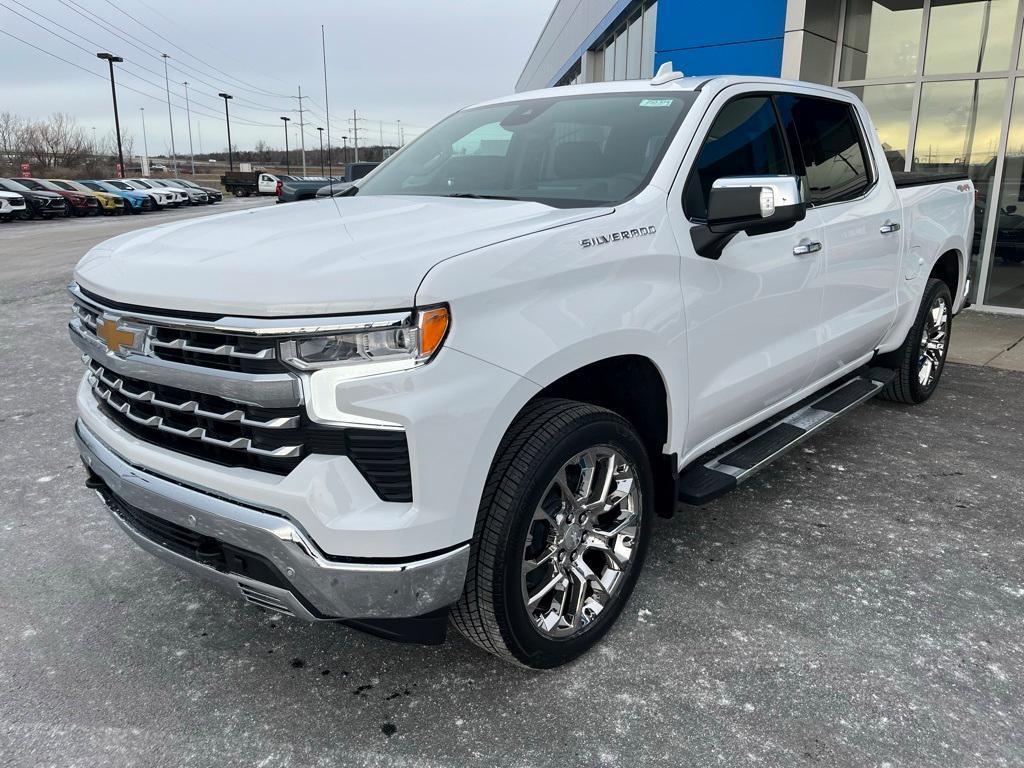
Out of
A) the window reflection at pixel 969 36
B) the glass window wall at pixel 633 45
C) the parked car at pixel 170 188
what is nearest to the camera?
the window reflection at pixel 969 36

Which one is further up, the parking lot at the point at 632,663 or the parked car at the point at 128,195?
the parked car at the point at 128,195

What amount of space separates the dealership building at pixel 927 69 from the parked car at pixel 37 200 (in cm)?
2432

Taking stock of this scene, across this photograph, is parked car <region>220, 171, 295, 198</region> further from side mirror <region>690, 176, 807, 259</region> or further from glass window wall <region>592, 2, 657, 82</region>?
side mirror <region>690, 176, 807, 259</region>

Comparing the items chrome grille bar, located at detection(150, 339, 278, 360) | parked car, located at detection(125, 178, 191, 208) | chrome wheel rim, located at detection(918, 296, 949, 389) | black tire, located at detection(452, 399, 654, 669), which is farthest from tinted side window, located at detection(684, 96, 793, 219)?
parked car, located at detection(125, 178, 191, 208)

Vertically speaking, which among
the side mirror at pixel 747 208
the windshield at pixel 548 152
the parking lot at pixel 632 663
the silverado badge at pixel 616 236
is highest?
the windshield at pixel 548 152

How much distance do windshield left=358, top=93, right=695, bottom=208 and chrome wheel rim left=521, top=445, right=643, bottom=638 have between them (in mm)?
927

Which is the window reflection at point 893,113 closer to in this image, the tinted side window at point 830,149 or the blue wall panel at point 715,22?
the blue wall panel at point 715,22

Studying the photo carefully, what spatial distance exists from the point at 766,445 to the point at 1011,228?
299 inches

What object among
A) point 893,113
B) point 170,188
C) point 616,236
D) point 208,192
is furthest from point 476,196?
point 208,192

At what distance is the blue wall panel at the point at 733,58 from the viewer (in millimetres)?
10242

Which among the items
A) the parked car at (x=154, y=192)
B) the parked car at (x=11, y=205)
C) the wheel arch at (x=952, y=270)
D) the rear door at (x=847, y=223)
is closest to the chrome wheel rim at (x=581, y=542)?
the rear door at (x=847, y=223)

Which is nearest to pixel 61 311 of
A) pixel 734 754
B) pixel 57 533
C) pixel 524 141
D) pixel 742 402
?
pixel 57 533

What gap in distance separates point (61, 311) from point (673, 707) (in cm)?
894

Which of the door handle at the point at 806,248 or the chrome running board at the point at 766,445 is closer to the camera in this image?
the chrome running board at the point at 766,445
